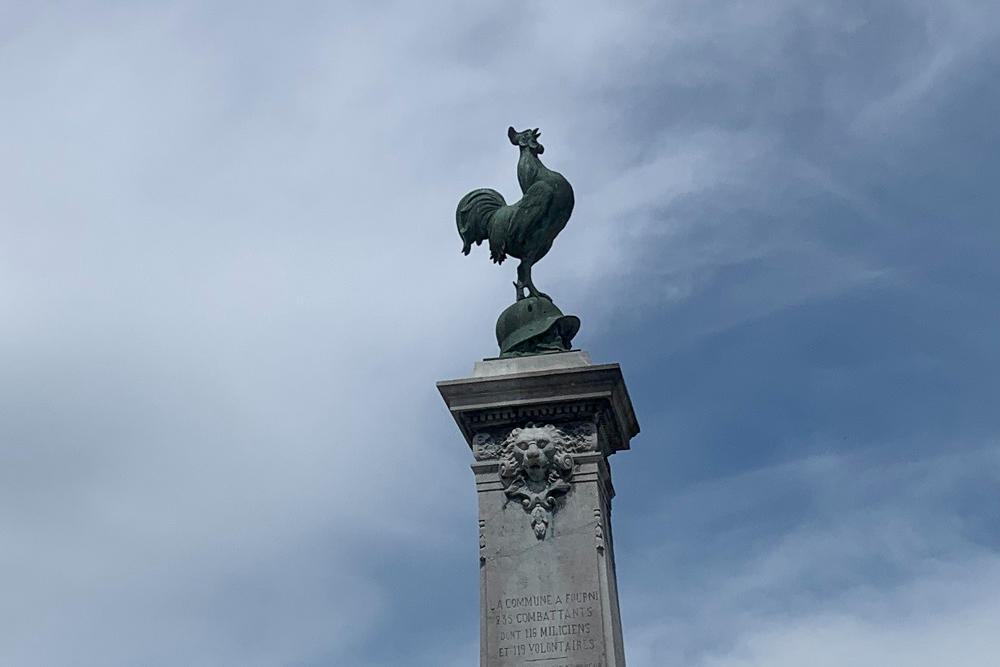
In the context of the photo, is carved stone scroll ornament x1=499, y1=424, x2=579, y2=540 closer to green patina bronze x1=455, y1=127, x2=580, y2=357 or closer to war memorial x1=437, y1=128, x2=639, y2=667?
war memorial x1=437, y1=128, x2=639, y2=667

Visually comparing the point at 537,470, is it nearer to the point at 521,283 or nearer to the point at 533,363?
the point at 533,363

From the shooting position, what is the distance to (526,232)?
18812 mm

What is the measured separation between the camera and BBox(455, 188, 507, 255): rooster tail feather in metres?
19.0

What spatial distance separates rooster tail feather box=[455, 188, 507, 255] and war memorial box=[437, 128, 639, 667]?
18 centimetres

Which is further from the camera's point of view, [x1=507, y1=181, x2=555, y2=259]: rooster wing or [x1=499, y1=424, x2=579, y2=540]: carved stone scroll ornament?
[x1=507, y1=181, x2=555, y2=259]: rooster wing

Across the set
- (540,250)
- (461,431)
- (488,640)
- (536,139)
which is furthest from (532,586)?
(536,139)

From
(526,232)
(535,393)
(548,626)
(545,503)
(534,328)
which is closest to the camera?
(548,626)

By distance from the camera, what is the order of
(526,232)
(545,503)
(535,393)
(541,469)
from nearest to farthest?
(545,503)
(541,469)
(535,393)
(526,232)

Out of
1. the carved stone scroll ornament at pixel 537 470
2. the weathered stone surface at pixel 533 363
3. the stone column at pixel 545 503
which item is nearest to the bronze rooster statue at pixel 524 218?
the weathered stone surface at pixel 533 363

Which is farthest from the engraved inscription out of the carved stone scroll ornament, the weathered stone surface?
the weathered stone surface

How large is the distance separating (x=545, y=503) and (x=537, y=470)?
1.30 feet

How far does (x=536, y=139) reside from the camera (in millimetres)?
19531

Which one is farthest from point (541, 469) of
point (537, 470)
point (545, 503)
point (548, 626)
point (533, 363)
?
point (548, 626)

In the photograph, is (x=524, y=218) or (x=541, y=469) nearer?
(x=541, y=469)
